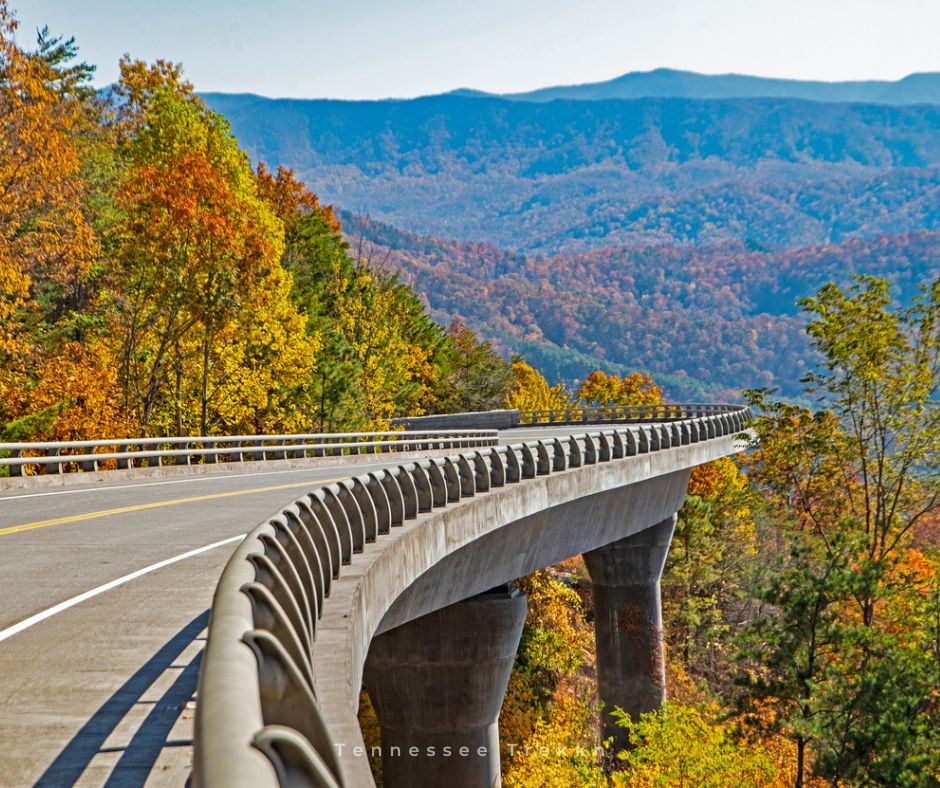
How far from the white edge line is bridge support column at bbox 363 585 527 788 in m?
9.30

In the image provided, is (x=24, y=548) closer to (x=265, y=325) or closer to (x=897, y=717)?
(x=897, y=717)

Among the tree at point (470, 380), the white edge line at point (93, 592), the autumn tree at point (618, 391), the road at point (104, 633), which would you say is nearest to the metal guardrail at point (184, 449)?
the road at point (104, 633)

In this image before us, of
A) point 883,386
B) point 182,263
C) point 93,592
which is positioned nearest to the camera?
point 93,592

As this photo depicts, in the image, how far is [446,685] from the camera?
77.9ft

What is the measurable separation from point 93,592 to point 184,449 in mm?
24323

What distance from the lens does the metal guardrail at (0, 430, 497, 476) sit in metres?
25.3

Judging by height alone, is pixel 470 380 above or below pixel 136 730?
below

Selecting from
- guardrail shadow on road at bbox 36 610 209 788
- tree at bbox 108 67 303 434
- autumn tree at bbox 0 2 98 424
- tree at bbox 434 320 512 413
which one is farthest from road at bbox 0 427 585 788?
tree at bbox 434 320 512 413

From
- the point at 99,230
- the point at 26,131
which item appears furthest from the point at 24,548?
the point at 99,230

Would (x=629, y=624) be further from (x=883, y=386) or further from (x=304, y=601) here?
(x=304, y=601)

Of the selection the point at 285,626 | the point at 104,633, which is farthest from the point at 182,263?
the point at 285,626

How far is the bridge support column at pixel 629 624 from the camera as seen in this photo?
3525cm

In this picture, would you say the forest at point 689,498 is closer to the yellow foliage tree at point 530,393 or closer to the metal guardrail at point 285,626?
the metal guardrail at point 285,626

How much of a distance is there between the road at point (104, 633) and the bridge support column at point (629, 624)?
18999 mm
